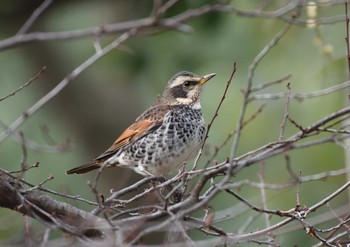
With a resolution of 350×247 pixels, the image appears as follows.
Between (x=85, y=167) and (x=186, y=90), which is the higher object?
(x=186, y=90)

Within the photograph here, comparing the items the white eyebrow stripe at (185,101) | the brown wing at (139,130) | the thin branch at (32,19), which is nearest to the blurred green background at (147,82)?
the white eyebrow stripe at (185,101)

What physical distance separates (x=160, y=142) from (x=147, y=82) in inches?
172

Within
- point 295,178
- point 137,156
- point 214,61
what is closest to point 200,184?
point 295,178

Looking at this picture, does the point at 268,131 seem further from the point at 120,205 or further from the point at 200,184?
the point at 200,184

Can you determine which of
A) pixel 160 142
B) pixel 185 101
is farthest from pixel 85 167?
pixel 185 101

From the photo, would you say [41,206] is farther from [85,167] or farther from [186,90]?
[186,90]

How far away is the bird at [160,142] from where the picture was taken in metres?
7.56

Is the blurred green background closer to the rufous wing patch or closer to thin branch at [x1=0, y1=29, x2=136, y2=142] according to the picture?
the rufous wing patch

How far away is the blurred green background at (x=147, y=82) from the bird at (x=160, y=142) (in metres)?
3.17

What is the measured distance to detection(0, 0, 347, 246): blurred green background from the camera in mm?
11250

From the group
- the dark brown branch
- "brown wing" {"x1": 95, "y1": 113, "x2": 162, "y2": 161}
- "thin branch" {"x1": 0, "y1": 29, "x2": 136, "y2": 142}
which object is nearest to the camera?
"thin branch" {"x1": 0, "y1": 29, "x2": 136, "y2": 142}

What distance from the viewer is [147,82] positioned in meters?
11.9

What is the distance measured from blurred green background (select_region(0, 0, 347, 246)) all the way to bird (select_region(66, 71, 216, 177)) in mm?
3171

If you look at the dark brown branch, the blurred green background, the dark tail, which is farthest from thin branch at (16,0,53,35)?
the blurred green background
